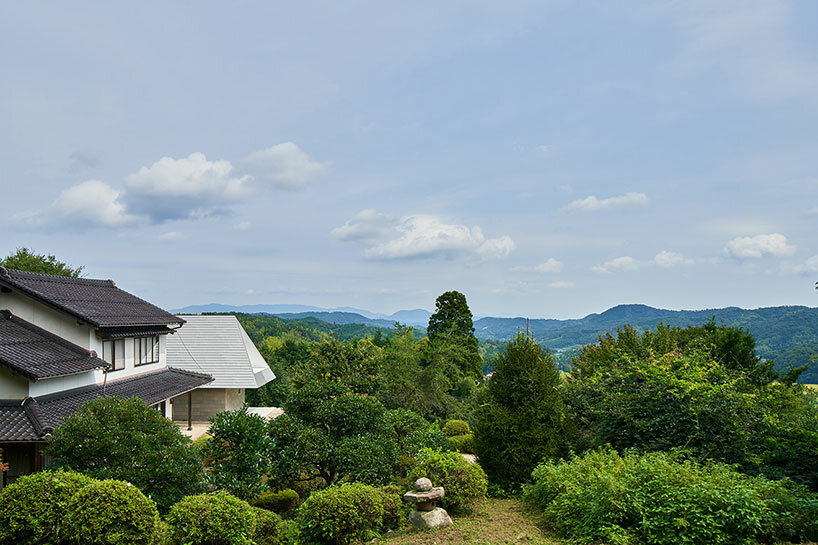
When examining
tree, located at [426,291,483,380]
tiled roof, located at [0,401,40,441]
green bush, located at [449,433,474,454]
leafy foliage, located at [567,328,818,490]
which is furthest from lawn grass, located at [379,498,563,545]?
tree, located at [426,291,483,380]

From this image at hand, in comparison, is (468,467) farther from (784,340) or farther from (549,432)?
(784,340)

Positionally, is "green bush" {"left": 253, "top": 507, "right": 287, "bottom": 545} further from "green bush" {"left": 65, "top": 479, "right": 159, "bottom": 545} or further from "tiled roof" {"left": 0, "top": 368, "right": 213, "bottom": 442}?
"tiled roof" {"left": 0, "top": 368, "right": 213, "bottom": 442}

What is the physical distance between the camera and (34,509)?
571 centimetres

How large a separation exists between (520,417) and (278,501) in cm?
587

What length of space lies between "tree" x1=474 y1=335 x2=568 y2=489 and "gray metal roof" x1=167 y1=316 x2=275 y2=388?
1545 centimetres

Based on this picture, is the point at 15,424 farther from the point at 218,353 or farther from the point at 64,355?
the point at 218,353

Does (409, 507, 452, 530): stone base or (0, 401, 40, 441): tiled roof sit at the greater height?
(0, 401, 40, 441): tiled roof

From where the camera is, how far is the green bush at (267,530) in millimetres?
6828

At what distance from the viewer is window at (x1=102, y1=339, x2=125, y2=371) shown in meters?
13.9

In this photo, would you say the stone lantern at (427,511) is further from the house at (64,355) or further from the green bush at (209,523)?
the house at (64,355)

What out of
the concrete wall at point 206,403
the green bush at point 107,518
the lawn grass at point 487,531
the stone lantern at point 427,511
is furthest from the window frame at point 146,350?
the lawn grass at point 487,531

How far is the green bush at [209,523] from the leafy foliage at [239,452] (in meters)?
2.34

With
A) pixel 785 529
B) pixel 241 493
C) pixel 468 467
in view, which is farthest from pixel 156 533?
pixel 785 529

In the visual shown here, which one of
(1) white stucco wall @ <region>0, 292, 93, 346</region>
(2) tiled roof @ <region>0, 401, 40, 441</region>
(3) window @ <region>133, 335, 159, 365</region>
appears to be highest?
(1) white stucco wall @ <region>0, 292, 93, 346</region>
